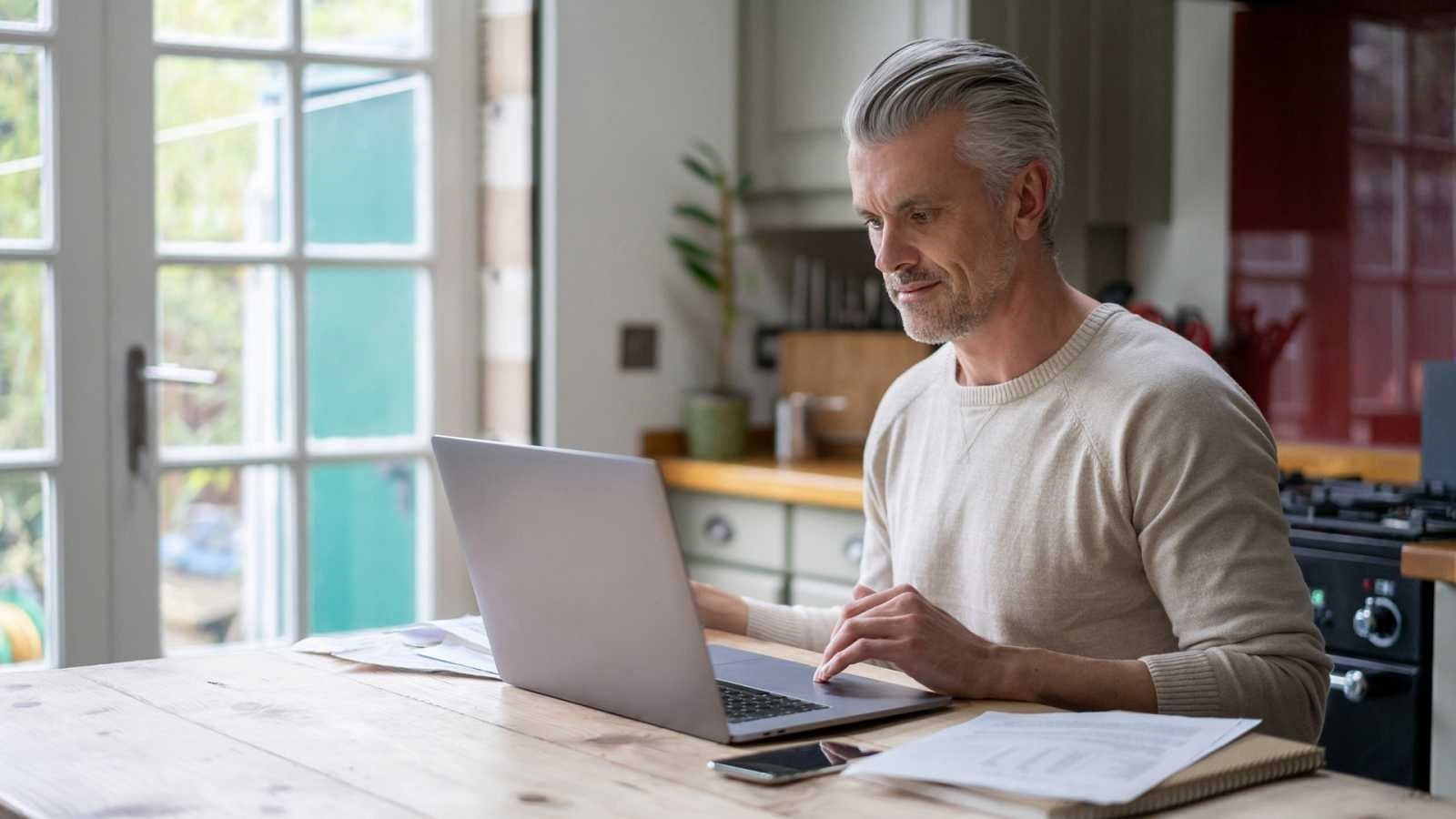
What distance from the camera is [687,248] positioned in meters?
3.61

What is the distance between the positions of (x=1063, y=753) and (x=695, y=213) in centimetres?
257

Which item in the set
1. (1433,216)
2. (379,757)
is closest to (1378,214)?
(1433,216)

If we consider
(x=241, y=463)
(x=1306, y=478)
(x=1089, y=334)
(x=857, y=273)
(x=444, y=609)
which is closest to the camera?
(x=1089, y=334)

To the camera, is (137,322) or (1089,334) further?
(137,322)

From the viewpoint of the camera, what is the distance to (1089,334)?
5.91 ft

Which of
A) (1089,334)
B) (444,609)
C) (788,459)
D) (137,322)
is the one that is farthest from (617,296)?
(1089,334)

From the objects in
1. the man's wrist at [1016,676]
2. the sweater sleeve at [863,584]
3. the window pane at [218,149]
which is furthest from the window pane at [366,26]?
the man's wrist at [1016,676]

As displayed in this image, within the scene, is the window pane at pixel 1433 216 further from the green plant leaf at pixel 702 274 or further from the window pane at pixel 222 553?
the window pane at pixel 222 553

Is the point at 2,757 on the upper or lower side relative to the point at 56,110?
lower

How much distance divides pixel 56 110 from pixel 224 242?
0.39m

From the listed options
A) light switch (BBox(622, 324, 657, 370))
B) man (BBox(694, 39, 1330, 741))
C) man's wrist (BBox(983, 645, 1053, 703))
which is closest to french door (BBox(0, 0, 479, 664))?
light switch (BBox(622, 324, 657, 370))

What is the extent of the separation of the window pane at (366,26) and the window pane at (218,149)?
131mm

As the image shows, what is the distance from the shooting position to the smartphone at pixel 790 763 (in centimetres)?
119

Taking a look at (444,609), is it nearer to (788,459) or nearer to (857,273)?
(788,459)
